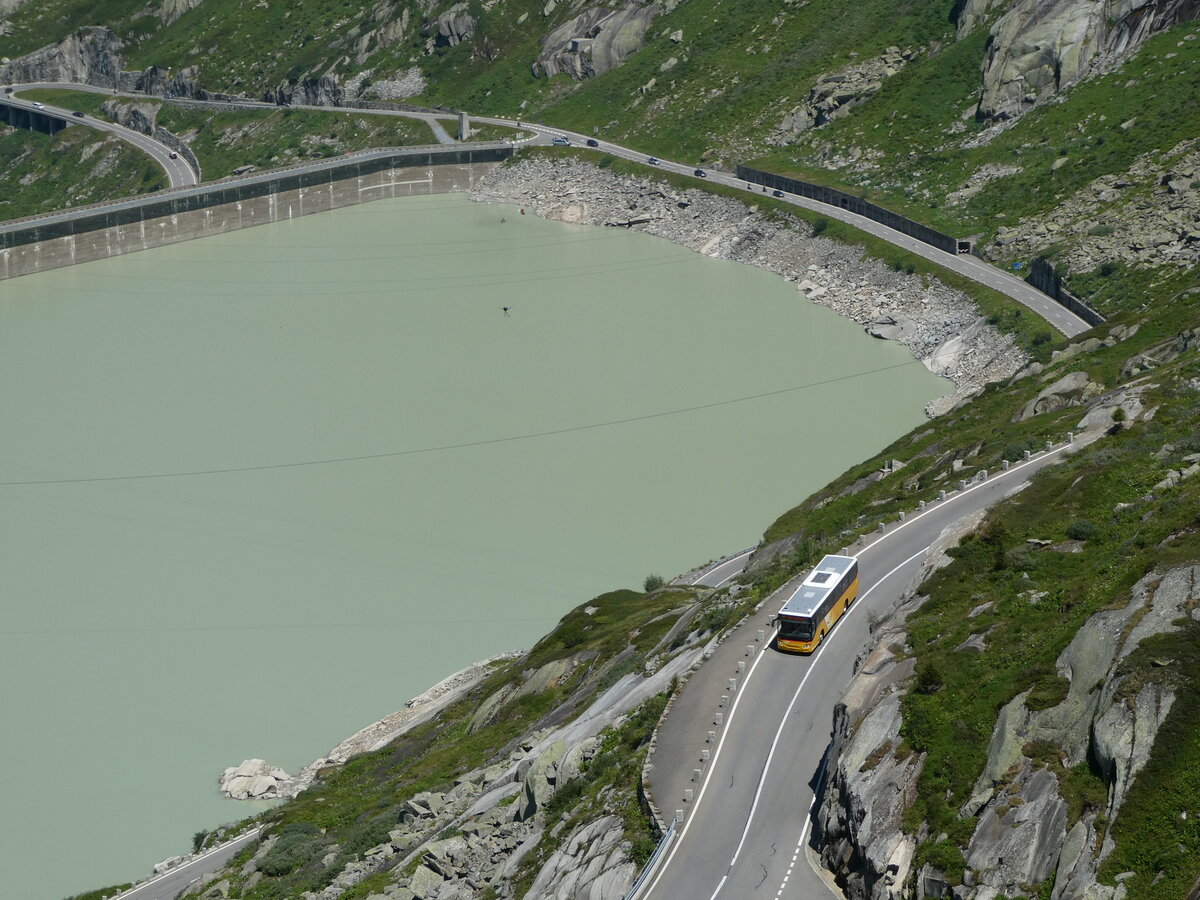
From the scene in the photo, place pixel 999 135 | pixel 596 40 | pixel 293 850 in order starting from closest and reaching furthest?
pixel 293 850 < pixel 999 135 < pixel 596 40

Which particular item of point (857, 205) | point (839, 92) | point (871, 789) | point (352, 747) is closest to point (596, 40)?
point (839, 92)

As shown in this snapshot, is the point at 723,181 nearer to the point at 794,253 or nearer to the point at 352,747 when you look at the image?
the point at 794,253

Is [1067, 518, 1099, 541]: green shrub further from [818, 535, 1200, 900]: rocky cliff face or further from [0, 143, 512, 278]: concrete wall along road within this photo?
[0, 143, 512, 278]: concrete wall along road

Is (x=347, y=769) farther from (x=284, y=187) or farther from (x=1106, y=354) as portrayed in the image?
(x=284, y=187)

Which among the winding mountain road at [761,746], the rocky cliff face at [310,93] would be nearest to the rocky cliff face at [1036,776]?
the winding mountain road at [761,746]

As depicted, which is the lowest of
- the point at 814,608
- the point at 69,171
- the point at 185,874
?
the point at 185,874

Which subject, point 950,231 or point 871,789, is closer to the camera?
point 871,789

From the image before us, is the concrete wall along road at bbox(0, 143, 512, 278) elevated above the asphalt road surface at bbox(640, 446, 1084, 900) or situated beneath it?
elevated above

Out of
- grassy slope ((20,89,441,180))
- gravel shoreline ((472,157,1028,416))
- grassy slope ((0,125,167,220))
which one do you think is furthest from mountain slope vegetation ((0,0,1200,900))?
gravel shoreline ((472,157,1028,416))
